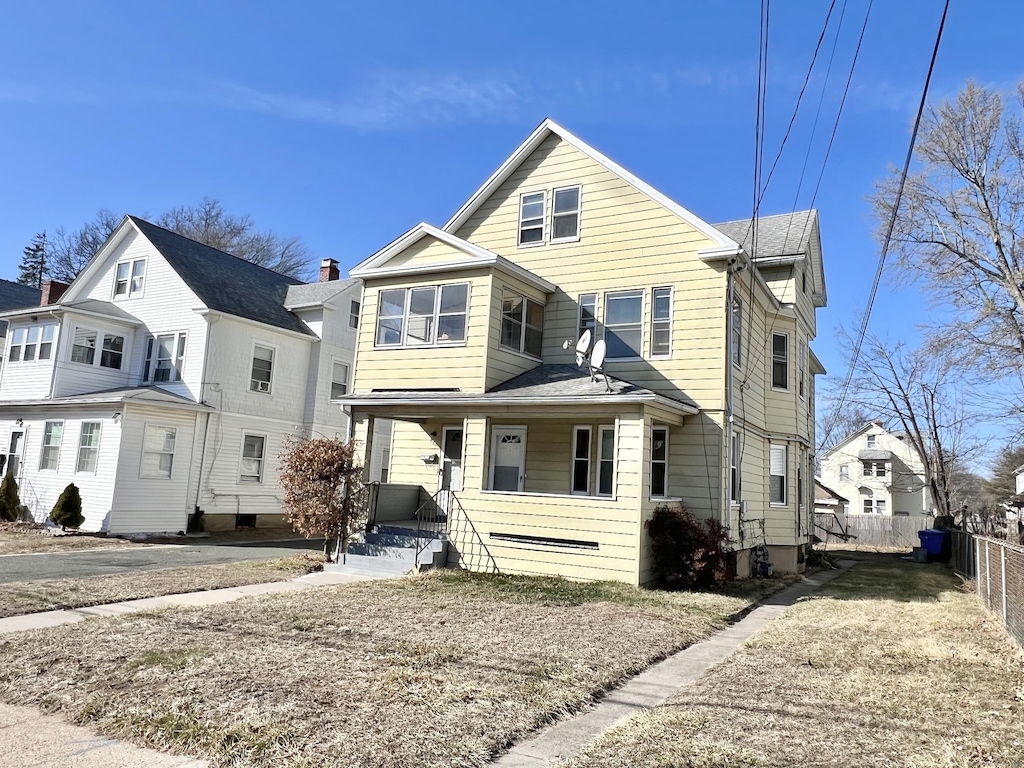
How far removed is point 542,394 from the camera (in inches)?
526

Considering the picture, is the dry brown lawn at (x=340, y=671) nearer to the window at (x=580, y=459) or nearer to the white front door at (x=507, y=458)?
the window at (x=580, y=459)

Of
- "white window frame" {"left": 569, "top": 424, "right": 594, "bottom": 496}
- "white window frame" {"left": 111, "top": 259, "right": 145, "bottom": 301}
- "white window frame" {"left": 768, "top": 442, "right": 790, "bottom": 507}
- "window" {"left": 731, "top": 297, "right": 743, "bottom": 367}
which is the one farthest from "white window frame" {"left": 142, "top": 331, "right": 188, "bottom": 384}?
"white window frame" {"left": 768, "top": 442, "right": 790, "bottom": 507}

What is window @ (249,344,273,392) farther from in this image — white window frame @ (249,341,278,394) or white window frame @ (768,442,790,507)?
white window frame @ (768,442,790,507)

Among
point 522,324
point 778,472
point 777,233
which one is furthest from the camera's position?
point 777,233

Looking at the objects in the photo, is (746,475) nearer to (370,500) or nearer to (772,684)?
(370,500)

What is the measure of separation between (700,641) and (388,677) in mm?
4365

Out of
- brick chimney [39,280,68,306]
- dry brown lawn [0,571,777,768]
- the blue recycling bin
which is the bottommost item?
dry brown lawn [0,571,777,768]

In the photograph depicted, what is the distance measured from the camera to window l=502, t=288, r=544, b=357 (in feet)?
50.2

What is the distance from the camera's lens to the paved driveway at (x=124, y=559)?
490 inches

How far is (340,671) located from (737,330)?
1181 cm

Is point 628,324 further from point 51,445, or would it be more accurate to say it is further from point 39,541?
point 51,445

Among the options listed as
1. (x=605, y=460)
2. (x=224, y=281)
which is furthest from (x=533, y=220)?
(x=224, y=281)

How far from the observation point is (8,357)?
23266mm

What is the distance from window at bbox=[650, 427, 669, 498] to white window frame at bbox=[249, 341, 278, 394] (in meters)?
14.3
